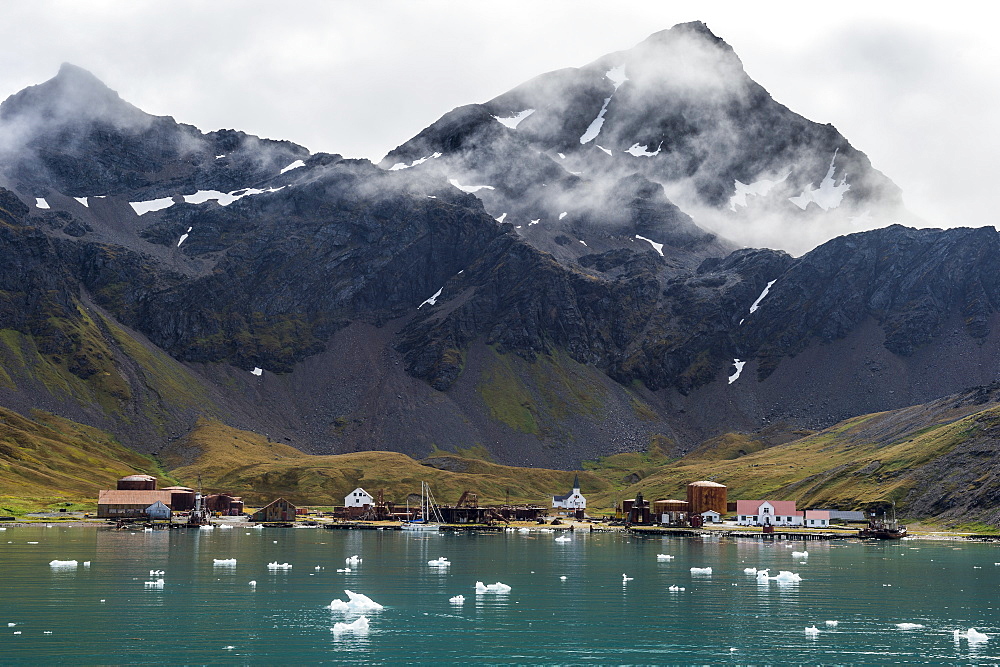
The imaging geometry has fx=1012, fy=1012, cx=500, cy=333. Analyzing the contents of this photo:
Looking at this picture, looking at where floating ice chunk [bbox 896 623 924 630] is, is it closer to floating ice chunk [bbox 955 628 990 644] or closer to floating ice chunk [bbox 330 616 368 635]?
floating ice chunk [bbox 955 628 990 644]

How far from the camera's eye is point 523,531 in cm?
18950

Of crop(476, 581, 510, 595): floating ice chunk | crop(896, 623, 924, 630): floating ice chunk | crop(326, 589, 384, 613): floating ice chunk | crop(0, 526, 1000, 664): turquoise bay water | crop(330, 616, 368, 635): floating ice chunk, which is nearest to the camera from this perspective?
crop(0, 526, 1000, 664): turquoise bay water

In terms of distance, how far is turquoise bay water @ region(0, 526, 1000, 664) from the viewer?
5809 cm

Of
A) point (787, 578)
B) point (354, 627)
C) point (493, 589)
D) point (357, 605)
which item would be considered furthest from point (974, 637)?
point (357, 605)

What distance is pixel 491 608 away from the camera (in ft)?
247

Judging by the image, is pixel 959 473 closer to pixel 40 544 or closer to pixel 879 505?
pixel 879 505

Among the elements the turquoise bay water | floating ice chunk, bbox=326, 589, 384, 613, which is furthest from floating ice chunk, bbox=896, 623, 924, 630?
floating ice chunk, bbox=326, 589, 384, 613

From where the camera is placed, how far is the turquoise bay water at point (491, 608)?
5809 centimetres

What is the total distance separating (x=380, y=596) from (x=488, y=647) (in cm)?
2500

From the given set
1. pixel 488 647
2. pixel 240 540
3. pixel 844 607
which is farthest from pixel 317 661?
pixel 240 540

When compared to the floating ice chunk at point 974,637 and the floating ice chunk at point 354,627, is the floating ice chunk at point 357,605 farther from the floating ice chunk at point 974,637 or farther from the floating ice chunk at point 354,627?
the floating ice chunk at point 974,637

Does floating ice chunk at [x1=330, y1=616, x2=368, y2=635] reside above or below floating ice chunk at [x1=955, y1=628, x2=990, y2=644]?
above

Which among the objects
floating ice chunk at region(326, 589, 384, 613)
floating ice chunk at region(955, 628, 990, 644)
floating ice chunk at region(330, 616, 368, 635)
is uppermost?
floating ice chunk at region(326, 589, 384, 613)

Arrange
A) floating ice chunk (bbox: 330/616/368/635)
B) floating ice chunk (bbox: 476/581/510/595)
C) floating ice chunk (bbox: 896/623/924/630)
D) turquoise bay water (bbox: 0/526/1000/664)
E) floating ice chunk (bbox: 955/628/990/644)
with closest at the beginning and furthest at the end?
turquoise bay water (bbox: 0/526/1000/664)
floating ice chunk (bbox: 955/628/990/644)
floating ice chunk (bbox: 330/616/368/635)
floating ice chunk (bbox: 896/623/924/630)
floating ice chunk (bbox: 476/581/510/595)
